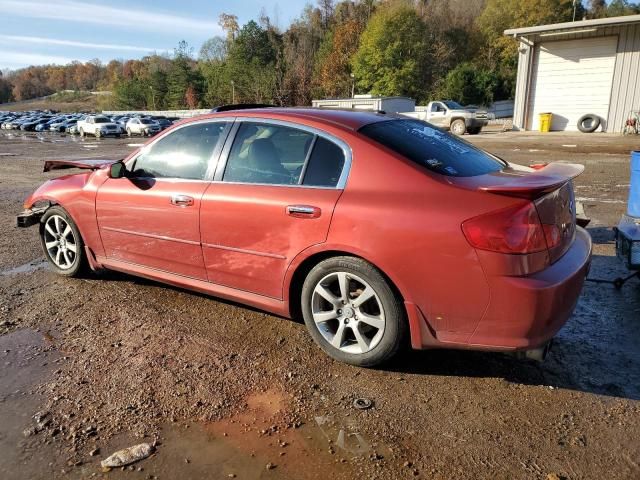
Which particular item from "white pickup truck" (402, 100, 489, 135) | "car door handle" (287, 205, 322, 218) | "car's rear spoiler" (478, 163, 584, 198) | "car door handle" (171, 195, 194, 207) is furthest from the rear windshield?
"white pickup truck" (402, 100, 489, 135)

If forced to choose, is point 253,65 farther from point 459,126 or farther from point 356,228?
point 356,228

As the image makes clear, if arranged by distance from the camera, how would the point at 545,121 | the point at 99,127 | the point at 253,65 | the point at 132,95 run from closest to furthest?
the point at 545,121 < the point at 99,127 < the point at 253,65 < the point at 132,95

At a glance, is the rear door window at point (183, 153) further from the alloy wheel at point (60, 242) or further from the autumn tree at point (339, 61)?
the autumn tree at point (339, 61)

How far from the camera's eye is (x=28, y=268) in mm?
5230

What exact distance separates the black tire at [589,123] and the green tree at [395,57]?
35.7 metres

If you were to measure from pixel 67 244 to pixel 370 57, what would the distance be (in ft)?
195

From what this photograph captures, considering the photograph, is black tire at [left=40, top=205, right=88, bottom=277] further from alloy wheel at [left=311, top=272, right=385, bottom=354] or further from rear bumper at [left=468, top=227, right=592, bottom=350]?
rear bumper at [left=468, top=227, right=592, bottom=350]

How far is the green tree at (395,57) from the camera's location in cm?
5806

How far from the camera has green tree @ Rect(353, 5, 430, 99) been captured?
190ft

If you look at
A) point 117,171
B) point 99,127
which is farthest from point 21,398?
point 99,127

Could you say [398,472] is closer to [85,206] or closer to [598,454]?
[598,454]

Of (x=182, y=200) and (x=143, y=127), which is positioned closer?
(x=182, y=200)

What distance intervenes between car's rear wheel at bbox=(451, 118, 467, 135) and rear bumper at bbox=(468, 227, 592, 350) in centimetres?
2526

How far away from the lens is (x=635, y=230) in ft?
13.7
